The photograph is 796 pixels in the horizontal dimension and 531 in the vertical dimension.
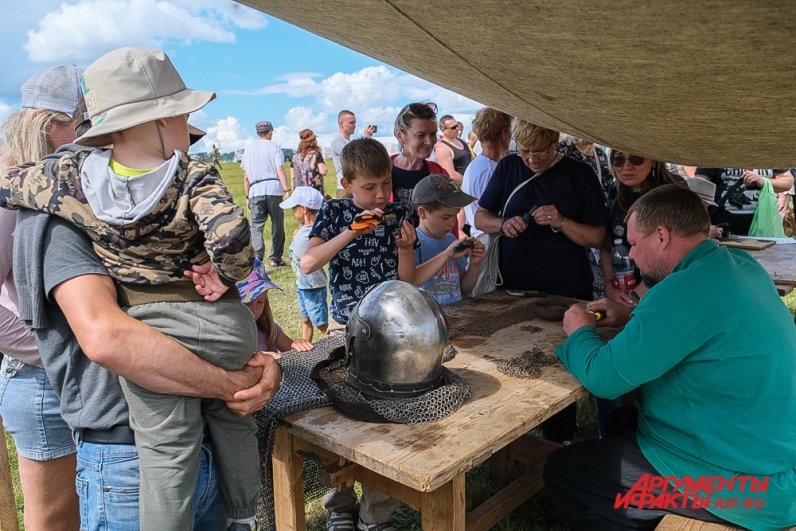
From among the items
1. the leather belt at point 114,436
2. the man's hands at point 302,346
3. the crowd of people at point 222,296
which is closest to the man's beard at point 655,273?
the crowd of people at point 222,296

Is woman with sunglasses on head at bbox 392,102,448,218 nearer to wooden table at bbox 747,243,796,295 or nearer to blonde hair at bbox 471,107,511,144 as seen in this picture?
blonde hair at bbox 471,107,511,144

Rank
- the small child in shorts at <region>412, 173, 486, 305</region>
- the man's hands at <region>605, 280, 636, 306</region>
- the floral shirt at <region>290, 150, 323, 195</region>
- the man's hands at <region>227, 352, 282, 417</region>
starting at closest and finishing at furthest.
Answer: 1. the man's hands at <region>227, 352, 282, 417</region>
2. the small child in shorts at <region>412, 173, 486, 305</region>
3. the man's hands at <region>605, 280, 636, 306</region>
4. the floral shirt at <region>290, 150, 323, 195</region>

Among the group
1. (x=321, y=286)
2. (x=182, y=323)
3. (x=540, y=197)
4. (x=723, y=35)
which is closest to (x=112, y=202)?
(x=182, y=323)

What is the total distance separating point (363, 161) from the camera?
3230mm

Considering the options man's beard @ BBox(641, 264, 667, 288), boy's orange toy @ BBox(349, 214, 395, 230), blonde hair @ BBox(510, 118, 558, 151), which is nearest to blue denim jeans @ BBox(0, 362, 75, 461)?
boy's orange toy @ BBox(349, 214, 395, 230)

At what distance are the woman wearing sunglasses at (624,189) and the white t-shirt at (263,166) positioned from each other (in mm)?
7552

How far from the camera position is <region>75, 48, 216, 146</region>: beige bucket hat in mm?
1623

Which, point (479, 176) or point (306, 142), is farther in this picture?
point (306, 142)

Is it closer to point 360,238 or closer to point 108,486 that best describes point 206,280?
point 108,486

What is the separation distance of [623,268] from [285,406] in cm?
253

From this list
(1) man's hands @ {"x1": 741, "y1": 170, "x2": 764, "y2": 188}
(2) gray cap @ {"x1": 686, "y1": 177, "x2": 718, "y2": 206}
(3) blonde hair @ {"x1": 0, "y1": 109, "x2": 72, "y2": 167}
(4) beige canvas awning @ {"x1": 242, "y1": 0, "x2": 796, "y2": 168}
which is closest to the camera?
(4) beige canvas awning @ {"x1": 242, "y1": 0, "x2": 796, "y2": 168}

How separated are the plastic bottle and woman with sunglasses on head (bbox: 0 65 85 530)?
3121 mm

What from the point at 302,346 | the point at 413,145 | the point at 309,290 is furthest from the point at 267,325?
the point at 309,290

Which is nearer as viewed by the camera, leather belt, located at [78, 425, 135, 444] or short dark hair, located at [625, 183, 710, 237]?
leather belt, located at [78, 425, 135, 444]
